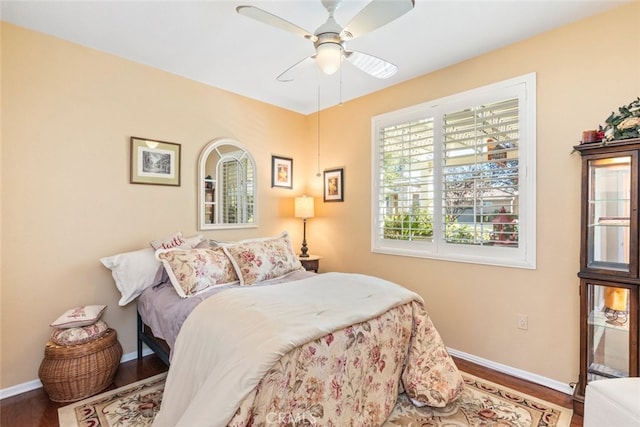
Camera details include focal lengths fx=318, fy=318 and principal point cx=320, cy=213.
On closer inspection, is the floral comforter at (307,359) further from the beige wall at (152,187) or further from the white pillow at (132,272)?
the white pillow at (132,272)

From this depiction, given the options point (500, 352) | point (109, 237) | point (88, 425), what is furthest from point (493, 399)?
point (109, 237)

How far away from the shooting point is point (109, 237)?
272cm

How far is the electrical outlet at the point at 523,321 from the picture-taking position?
2521 mm

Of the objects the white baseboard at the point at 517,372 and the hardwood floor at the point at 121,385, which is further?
the white baseboard at the point at 517,372

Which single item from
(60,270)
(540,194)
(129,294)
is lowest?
(129,294)

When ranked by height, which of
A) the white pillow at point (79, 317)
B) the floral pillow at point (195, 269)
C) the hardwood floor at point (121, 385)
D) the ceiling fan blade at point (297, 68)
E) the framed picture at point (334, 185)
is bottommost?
the hardwood floor at point (121, 385)

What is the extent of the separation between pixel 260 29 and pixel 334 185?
2037 millimetres

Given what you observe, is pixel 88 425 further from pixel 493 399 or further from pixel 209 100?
pixel 209 100

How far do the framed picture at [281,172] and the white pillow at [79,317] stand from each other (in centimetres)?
223

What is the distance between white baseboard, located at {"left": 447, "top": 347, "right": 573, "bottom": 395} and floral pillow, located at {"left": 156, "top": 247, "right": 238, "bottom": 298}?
216 centimetres

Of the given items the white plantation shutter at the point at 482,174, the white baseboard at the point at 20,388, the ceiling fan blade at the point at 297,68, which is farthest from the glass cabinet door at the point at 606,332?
the white baseboard at the point at 20,388

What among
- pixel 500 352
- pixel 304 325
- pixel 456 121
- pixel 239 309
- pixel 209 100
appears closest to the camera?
pixel 304 325

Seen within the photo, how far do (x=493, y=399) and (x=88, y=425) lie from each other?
2656 mm

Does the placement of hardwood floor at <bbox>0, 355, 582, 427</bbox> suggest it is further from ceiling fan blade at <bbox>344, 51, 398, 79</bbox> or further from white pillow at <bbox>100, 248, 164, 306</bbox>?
ceiling fan blade at <bbox>344, 51, 398, 79</bbox>
